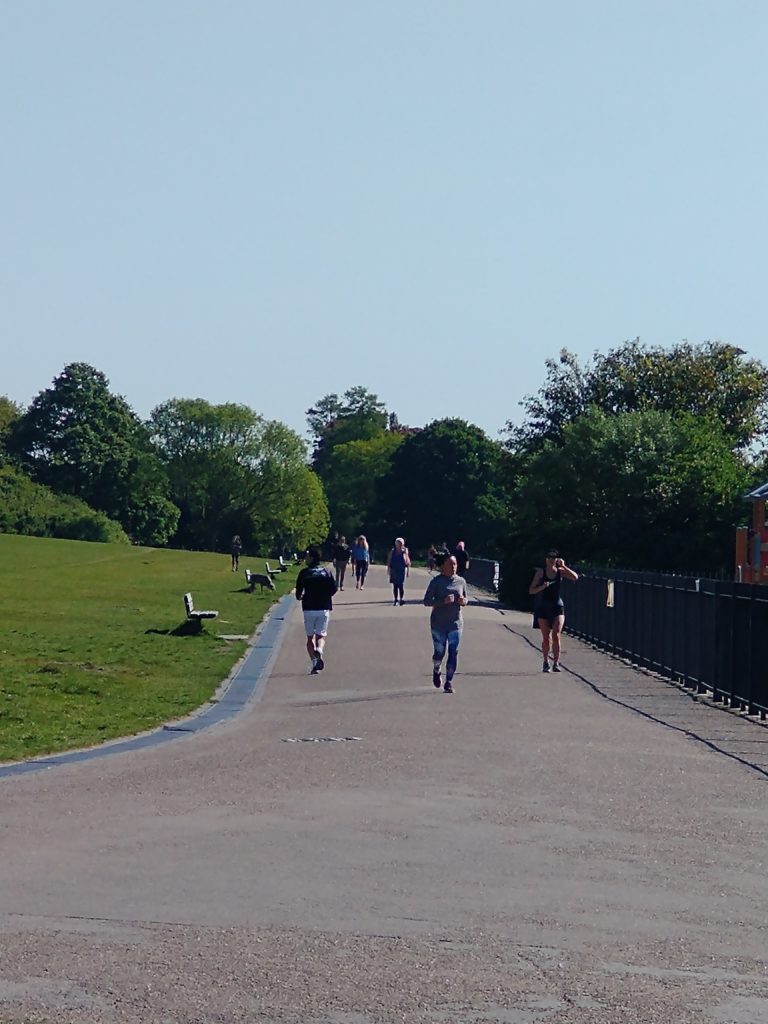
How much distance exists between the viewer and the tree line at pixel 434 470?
168 ft

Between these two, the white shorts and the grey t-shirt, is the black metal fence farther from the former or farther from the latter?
the white shorts

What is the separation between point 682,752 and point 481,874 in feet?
20.2

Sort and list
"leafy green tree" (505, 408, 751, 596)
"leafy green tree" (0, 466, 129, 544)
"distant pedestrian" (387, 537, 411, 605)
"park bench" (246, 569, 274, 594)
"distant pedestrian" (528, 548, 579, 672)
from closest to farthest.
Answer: "distant pedestrian" (528, 548, 579, 672) → "distant pedestrian" (387, 537, 411, 605) → "leafy green tree" (505, 408, 751, 596) → "park bench" (246, 569, 274, 594) → "leafy green tree" (0, 466, 129, 544)

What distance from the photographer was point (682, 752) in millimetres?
14578

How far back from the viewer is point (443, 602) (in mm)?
20859

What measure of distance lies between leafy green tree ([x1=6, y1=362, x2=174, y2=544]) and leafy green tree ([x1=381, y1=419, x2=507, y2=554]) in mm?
19075

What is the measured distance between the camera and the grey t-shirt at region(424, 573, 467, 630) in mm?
20734

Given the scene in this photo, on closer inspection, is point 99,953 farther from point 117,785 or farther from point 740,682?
point 740,682

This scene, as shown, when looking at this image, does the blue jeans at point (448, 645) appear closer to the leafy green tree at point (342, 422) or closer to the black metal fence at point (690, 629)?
the black metal fence at point (690, 629)

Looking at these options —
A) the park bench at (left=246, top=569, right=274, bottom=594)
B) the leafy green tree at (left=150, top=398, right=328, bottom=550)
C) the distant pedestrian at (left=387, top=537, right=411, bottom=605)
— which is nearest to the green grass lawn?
the park bench at (left=246, top=569, right=274, bottom=594)

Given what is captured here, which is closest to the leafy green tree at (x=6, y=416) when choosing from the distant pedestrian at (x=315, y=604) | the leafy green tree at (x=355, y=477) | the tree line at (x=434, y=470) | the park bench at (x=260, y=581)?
the tree line at (x=434, y=470)

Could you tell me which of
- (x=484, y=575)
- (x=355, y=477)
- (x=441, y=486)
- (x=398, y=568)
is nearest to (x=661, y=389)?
(x=484, y=575)

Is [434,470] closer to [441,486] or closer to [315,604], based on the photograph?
[441,486]

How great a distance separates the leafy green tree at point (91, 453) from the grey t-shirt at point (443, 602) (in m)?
106
